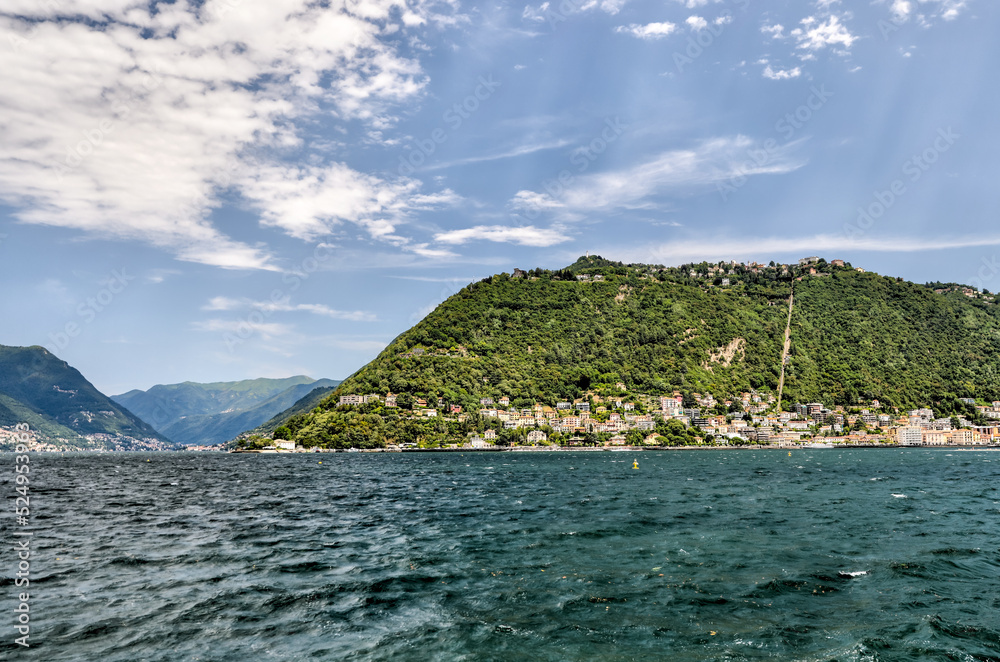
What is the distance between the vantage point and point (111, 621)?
14.9 metres

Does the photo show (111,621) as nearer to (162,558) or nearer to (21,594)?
(21,594)

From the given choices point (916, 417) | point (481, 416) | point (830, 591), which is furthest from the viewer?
point (916, 417)

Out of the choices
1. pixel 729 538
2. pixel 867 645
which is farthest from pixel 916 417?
pixel 867 645

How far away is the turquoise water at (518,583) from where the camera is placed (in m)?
13.3

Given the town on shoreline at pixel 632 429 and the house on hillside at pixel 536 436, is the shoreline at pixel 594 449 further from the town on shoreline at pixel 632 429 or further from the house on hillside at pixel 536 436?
the house on hillside at pixel 536 436

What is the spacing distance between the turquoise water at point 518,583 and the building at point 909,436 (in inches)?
7058

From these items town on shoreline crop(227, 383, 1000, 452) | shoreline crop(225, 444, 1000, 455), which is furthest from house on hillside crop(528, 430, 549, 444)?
shoreline crop(225, 444, 1000, 455)

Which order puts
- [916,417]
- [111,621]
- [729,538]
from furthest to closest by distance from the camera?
[916,417], [729,538], [111,621]

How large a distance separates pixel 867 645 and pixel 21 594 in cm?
2444

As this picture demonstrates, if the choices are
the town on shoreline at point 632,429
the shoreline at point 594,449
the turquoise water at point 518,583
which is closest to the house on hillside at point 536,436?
the town on shoreline at point 632,429

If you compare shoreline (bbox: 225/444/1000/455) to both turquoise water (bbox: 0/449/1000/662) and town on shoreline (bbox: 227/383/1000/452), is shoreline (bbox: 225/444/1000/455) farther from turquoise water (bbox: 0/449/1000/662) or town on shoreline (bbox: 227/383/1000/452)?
turquoise water (bbox: 0/449/1000/662)

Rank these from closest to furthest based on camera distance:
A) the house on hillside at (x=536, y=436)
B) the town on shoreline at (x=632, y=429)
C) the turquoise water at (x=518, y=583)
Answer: the turquoise water at (x=518, y=583) < the town on shoreline at (x=632, y=429) < the house on hillside at (x=536, y=436)

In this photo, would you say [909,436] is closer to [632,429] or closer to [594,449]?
[632,429]

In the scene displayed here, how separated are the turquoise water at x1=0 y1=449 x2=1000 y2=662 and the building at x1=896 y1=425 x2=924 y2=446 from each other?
588 ft
